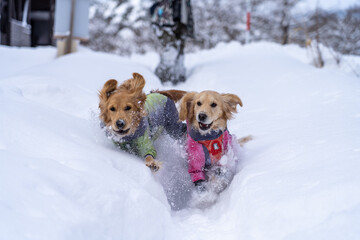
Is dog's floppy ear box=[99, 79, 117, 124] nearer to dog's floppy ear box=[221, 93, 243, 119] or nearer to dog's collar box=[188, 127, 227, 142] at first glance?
dog's collar box=[188, 127, 227, 142]

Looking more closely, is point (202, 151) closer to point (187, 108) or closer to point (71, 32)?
point (187, 108)

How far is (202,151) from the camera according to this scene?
255 centimetres

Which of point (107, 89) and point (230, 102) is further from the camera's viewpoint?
point (230, 102)

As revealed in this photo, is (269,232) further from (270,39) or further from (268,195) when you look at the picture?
(270,39)

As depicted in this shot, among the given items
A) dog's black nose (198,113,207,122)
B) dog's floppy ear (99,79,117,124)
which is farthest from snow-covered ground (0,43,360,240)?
dog's black nose (198,113,207,122)

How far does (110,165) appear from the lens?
1.95 meters

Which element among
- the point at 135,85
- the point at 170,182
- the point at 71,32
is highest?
the point at 135,85

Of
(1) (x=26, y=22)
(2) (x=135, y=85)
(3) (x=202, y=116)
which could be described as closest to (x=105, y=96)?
(2) (x=135, y=85)

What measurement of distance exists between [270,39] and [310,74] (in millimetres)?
15861

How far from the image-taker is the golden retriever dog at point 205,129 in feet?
8.30

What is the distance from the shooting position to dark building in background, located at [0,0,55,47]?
11.4 m

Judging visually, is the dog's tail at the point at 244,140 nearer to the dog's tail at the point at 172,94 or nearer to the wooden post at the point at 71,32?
the dog's tail at the point at 172,94

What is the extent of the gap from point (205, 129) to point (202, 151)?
0.20 meters

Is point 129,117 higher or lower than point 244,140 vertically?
higher
